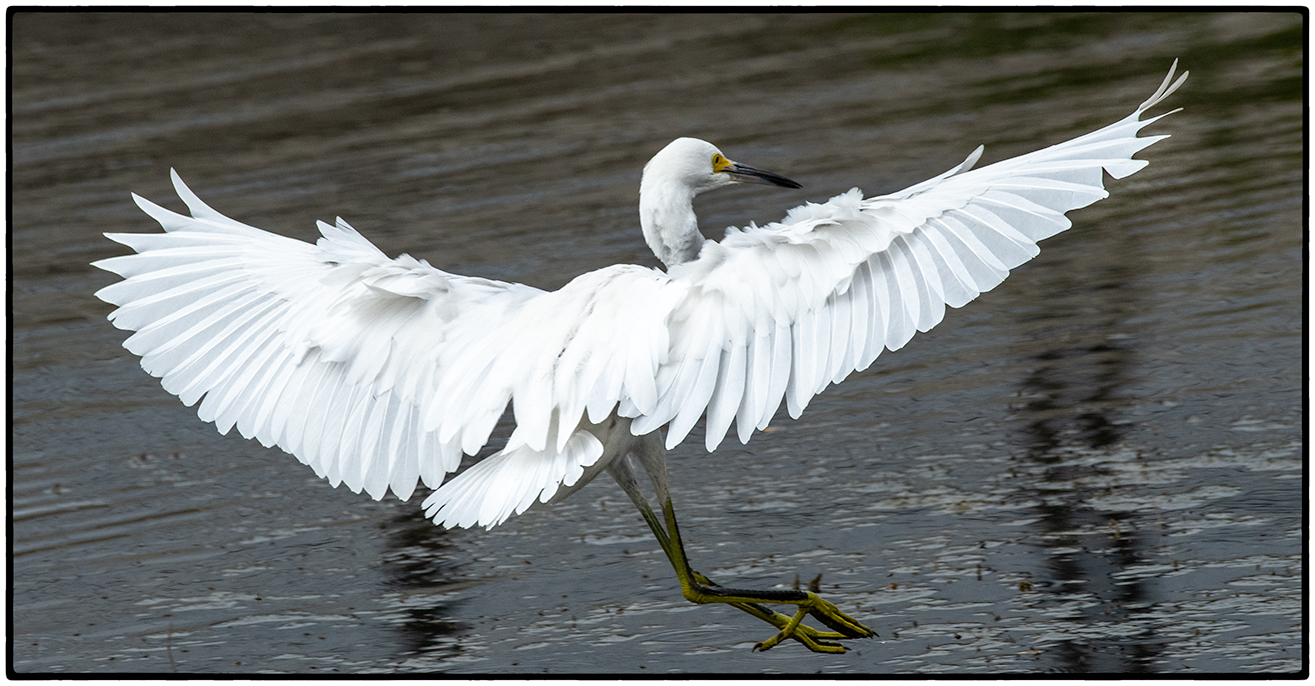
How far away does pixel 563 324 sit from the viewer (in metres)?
4.02

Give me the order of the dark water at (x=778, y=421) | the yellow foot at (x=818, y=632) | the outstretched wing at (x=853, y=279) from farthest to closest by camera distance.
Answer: the dark water at (x=778, y=421)
the yellow foot at (x=818, y=632)
the outstretched wing at (x=853, y=279)

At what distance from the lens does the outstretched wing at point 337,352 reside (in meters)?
4.17

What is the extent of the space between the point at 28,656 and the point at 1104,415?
12.1ft

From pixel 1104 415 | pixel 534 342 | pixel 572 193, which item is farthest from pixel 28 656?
pixel 572 193

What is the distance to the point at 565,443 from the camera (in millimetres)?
3832

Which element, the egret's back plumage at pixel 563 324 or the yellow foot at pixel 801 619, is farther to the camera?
the yellow foot at pixel 801 619

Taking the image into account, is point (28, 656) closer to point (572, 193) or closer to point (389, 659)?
point (389, 659)

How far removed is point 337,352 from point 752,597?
4.39 feet

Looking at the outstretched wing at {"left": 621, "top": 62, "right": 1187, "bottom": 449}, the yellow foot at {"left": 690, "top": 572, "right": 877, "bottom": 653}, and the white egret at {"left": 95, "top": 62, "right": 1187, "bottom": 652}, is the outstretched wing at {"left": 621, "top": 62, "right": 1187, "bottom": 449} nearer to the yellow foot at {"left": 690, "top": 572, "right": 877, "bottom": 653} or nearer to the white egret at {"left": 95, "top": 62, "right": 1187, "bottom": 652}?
the white egret at {"left": 95, "top": 62, "right": 1187, "bottom": 652}

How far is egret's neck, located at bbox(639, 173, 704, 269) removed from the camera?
15.1 ft

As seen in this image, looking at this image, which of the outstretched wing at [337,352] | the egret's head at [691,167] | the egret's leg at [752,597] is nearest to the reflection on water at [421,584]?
the outstretched wing at [337,352]

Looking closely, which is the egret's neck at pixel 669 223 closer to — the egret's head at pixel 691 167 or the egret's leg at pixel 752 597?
the egret's head at pixel 691 167

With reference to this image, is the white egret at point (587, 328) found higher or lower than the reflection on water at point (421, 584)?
higher

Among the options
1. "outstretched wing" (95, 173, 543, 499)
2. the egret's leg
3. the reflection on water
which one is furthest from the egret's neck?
the reflection on water
